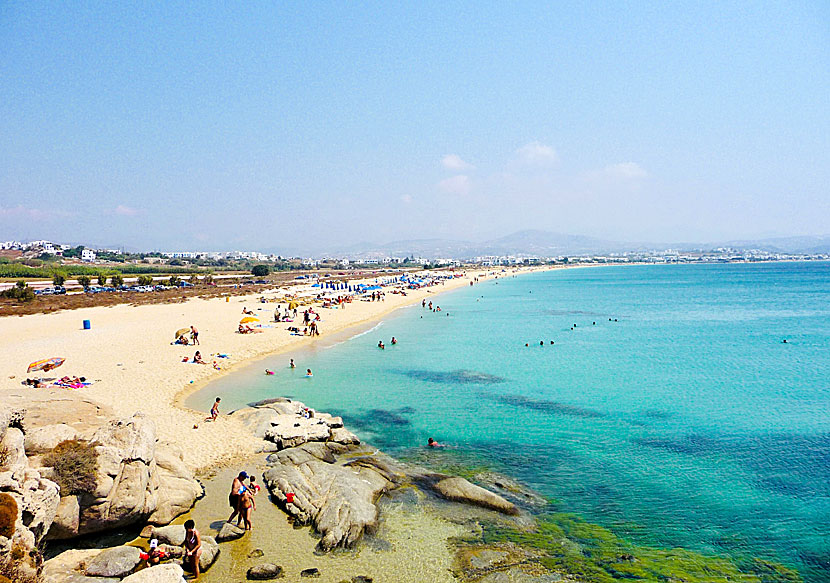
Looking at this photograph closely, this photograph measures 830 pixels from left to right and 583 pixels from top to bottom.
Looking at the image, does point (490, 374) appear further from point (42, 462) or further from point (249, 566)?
point (42, 462)

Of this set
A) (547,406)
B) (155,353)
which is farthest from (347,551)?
(155,353)

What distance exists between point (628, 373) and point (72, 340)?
1327 inches

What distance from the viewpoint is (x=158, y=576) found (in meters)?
7.55

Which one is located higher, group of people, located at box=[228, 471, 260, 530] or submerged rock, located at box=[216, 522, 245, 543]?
group of people, located at box=[228, 471, 260, 530]

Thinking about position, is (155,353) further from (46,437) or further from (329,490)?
(329,490)

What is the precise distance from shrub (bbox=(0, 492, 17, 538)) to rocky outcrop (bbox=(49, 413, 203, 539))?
1.97m

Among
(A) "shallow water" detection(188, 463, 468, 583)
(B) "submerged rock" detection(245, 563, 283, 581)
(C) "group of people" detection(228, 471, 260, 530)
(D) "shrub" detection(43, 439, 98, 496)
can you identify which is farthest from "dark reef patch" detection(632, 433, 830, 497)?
(D) "shrub" detection(43, 439, 98, 496)

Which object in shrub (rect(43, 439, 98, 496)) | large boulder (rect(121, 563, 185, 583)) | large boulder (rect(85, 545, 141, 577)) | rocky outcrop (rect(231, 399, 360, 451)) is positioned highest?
shrub (rect(43, 439, 98, 496))

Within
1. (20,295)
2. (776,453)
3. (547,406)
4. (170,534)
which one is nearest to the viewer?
(170,534)

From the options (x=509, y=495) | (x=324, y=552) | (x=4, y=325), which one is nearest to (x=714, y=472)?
(x=509, y=495)

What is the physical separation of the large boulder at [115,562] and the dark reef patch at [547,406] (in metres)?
A: 15.5

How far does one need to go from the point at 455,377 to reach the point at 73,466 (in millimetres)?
19255

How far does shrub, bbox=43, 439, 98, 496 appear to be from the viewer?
934 centimetres

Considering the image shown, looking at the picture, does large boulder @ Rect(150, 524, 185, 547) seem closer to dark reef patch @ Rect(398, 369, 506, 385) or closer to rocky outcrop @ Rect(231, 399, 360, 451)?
rocky outcrop @ Rect(231, 399, 360, 451)
